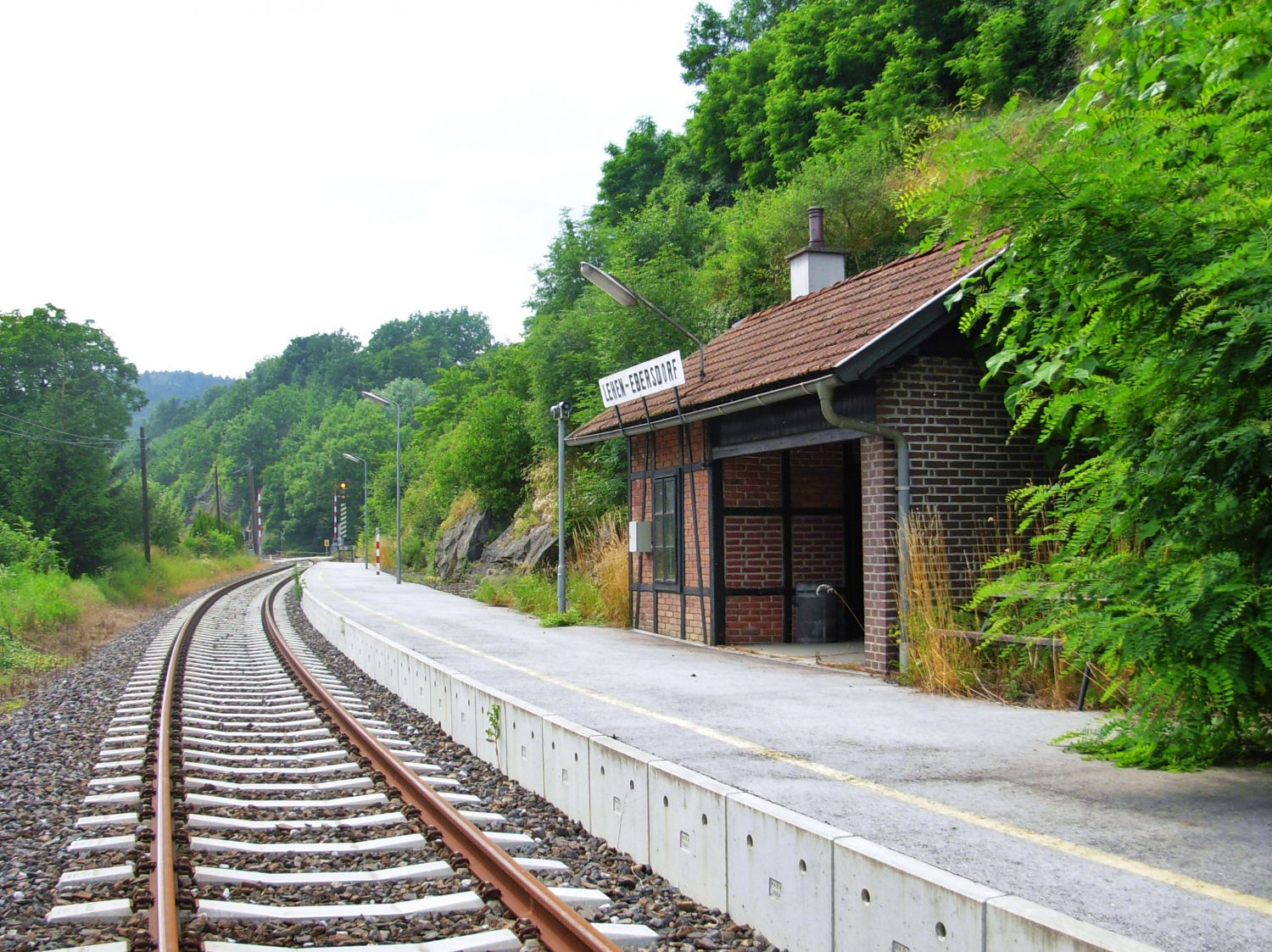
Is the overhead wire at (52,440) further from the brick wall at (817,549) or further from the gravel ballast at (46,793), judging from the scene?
the brick wall at (817,549)

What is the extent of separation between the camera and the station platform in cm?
407

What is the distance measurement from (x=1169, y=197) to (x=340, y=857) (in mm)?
5016

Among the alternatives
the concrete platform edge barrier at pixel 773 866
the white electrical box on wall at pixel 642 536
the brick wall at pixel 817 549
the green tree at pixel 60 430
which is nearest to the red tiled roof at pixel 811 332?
the white electrical box on wall at pixel 642 536

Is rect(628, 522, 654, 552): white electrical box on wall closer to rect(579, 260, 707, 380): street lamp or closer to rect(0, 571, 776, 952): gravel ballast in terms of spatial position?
rect(579, 260, 707, 380): street lamp

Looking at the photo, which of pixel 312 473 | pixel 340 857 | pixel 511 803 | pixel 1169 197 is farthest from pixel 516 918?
pixel 312 473

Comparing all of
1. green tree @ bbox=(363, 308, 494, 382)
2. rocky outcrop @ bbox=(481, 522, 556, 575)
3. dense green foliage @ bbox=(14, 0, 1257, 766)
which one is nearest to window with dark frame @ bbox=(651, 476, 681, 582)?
dense green foliage @ bbox=(14, 0, 1257, 766)

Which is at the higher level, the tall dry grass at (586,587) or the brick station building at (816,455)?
the brick station building at (816,455)

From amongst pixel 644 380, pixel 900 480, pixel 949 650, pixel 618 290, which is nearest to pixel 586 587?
pixel 618 290

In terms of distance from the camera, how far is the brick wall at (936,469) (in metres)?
10.6

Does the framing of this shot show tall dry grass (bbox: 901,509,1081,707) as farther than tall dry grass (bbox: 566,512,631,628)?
No

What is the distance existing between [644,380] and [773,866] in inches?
413

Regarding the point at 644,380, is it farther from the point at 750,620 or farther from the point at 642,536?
the point at 750,620

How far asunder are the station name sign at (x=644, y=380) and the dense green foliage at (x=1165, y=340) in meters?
8.16

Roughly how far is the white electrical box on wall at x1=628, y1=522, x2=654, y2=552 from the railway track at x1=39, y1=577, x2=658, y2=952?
577cm
